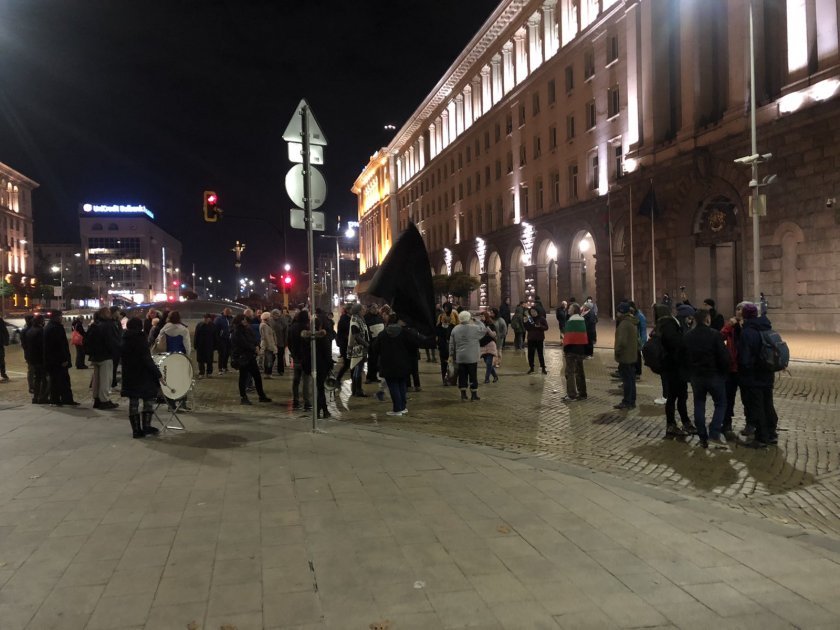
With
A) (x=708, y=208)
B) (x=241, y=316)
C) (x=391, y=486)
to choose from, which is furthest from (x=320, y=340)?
(x=708, y=208)

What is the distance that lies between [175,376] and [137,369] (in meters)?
0.90

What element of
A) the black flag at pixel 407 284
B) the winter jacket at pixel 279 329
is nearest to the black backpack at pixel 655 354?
the black flag at pixel 407 284

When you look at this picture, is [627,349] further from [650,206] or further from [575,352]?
[650,206]

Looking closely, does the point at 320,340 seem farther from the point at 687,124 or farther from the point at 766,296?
the point at 687,124

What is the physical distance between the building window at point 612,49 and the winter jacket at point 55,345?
35.1 m

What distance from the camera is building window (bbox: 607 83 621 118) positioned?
3781cm

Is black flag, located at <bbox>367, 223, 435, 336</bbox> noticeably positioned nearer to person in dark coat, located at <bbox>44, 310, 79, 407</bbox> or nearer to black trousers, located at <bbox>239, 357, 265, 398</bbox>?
A: black trousers, located at <bbox>239, 357, 265, 398</bbox>

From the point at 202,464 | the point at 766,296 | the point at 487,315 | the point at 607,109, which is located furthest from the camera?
the point at 607,109

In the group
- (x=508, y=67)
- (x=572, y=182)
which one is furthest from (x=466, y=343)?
(x=508, y=67)

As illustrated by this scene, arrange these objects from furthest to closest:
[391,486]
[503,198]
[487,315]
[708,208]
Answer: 1. [503,198]
2. [708,208]
3. [487,315]
4. [391,486]

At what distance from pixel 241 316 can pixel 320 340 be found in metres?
2.88

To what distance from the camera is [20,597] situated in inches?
149

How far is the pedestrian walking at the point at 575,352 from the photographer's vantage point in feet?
37.8

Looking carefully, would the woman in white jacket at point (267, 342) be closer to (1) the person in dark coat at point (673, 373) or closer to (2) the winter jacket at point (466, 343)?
(2) the winter jacket at point (466, 343)
